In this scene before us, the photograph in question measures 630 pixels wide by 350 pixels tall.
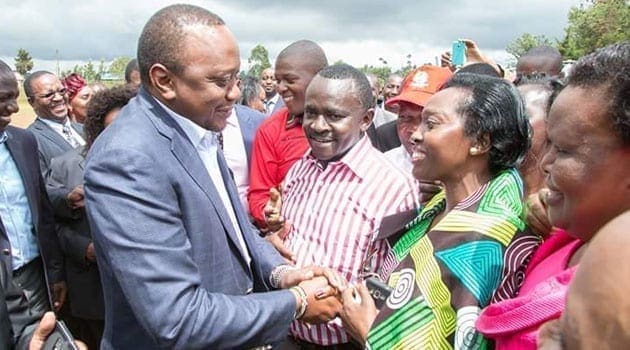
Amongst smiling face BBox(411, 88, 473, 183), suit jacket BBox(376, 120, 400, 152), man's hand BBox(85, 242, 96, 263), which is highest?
smiling face BBox(411, 88, 473, 183)

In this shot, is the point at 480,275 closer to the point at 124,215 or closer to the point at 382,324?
the point at 382,324

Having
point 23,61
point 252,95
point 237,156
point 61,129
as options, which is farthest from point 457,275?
point 23,61

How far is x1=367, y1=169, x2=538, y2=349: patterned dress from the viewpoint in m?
1.82

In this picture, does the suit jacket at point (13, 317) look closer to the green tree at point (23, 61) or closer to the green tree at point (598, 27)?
the green tree at point (598, 27)

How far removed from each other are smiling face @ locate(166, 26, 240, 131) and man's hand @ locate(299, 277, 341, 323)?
2.53 feet

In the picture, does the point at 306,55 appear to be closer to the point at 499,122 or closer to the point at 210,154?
the point at 210,154

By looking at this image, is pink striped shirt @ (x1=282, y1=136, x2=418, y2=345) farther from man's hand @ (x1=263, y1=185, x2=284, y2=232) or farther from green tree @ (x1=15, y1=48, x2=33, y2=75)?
green tree @ (x1=15, y1=48, x2=33, y2=75)

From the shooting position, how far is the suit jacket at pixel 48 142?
5359 mm

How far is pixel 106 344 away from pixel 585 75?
5.95 feet

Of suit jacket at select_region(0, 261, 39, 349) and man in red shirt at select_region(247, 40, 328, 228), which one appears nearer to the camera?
suit jacket at select_region(0, 261, 39, 349)

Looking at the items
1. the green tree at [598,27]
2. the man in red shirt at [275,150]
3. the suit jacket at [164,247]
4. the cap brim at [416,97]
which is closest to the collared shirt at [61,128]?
the man in red shirt at [275,150]

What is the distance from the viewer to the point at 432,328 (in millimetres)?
1852

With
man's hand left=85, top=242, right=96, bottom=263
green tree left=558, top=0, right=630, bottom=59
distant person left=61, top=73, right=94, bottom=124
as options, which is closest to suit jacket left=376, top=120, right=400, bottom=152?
man's hand left=85, top=242, right=96, bottom=263

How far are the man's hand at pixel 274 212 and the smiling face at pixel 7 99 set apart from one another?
68.7 inches
